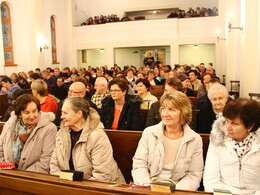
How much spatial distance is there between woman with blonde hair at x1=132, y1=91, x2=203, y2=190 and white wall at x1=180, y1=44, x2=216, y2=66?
16.6m

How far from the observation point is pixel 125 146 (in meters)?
3.25

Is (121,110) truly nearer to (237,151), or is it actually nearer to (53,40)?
(237,151)

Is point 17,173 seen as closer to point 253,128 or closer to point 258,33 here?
point 253,128

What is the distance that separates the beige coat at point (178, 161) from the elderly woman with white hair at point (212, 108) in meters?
1.24

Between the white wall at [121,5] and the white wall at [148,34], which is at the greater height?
the white wall at [121,5]

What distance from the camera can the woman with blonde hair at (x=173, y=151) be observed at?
2570 millimetres

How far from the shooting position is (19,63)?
14.6 meters

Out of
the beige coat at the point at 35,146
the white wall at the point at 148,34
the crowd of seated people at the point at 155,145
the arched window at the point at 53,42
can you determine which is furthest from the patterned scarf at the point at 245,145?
the arched window at the point at 53,42

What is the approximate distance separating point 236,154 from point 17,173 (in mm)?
1620

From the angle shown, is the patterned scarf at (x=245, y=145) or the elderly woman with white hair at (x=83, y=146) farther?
the elderly woman with white hair at (x=83, y=146)

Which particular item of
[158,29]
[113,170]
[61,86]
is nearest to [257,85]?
[61,86]

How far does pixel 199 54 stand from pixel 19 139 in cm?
1686

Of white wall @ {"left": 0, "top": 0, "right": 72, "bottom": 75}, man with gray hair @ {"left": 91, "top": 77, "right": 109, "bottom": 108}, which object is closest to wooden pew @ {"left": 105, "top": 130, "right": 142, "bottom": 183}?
man with gray hair @ {"left": 91, "top": 77, "right": 109, "bottom": 108}

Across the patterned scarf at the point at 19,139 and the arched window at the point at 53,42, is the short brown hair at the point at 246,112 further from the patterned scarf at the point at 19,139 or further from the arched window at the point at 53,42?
the arched window at the point at 53,42
